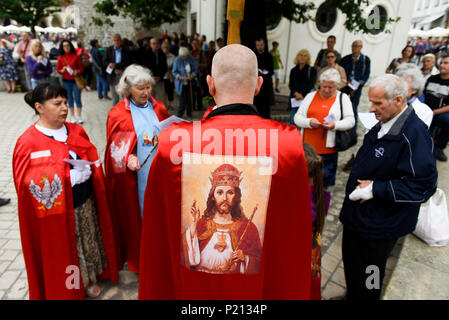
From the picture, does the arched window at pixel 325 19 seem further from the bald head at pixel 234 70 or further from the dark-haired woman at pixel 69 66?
the bald head at pixel 234 70

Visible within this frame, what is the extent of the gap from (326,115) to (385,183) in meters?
1.98

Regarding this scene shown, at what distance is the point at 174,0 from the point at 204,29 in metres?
10.6

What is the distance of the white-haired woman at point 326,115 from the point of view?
3.73 meters

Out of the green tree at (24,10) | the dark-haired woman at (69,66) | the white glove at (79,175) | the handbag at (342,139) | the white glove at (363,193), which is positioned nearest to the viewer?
the white glove at (363,193)

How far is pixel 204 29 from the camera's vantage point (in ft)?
56.8

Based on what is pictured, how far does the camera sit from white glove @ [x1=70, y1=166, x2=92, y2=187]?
8.00 feet

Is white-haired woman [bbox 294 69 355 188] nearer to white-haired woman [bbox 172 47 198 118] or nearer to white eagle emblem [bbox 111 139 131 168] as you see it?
white eagle emblem [bbox 111 139 131 168]

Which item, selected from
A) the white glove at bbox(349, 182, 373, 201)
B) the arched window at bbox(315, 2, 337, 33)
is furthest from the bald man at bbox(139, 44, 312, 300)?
the arched window at bbox(315, 2, 337, 33)

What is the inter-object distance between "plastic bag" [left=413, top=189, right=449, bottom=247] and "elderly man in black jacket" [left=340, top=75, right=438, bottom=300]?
4.60 feet

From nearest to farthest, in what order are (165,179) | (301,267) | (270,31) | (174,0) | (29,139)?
(165,179) → (301,267) → (29,139) → (174,0) → (270,31)

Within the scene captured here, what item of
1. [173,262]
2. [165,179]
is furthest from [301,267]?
[165,179]

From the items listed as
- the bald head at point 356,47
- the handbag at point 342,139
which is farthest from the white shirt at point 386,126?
the bald head at point 356,47

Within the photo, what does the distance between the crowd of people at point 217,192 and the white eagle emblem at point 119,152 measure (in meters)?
0.01
